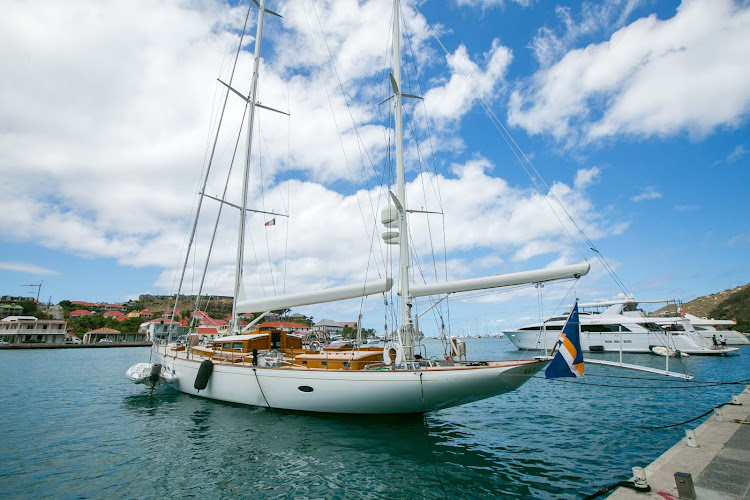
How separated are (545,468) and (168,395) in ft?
62.6

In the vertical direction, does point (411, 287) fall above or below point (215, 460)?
above

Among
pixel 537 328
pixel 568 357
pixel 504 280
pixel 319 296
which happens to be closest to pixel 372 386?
pixel 319 296

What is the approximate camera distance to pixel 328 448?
1073cm

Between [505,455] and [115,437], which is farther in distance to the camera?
[115,437]

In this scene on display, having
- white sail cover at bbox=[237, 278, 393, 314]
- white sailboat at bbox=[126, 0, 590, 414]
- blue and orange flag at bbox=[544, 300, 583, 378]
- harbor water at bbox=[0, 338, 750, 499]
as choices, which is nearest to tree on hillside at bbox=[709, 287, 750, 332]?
harbor water at bbox=[0, 338, 750, 499]

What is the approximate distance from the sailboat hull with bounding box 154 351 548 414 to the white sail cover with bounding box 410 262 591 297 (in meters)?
2.55

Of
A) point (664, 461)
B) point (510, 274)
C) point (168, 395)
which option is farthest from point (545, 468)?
point (168, 395)

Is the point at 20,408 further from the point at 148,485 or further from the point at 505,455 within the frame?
the point at 505,455

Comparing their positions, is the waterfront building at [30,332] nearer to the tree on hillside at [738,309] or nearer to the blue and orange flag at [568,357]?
the blue and orange flag at [568,357]

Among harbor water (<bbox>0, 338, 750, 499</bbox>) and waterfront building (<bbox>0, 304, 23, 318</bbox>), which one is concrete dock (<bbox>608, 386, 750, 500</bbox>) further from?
waterfront building (<bbox>0, 304, 23, 318</bbox>)

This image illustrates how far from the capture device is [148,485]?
8.52 metres

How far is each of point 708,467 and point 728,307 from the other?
125 metres

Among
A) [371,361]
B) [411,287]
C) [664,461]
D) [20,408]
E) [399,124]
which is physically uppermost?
[399,124]

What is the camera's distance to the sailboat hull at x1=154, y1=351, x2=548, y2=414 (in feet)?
35.8
